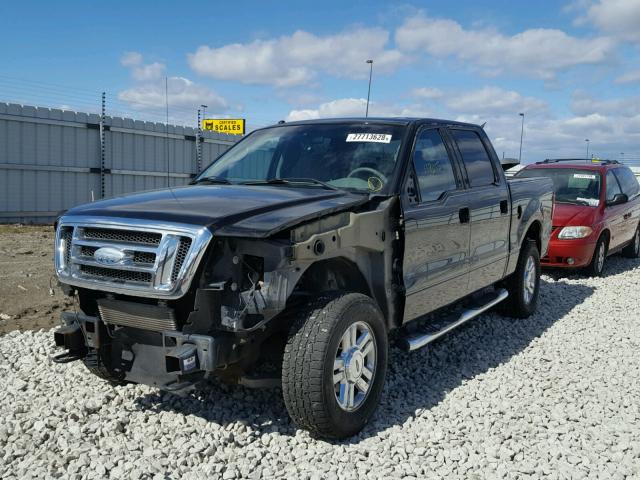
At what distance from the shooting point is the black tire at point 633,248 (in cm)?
1173

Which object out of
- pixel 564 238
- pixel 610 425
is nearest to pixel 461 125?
pixel 610 425

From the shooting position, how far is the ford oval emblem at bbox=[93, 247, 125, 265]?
3325 millimetres

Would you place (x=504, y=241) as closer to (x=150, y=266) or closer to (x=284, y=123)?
(x=284, y=123)

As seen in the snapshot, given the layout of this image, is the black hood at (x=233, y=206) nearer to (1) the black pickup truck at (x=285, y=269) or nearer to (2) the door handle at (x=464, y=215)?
(1) the black pickup truck at (x=285, y=269)

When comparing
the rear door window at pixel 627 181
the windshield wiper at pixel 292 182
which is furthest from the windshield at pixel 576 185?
the windshield wiper at pixel 292 182

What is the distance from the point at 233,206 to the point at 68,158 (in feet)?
40.6

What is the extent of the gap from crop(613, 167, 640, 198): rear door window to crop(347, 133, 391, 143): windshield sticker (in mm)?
7388

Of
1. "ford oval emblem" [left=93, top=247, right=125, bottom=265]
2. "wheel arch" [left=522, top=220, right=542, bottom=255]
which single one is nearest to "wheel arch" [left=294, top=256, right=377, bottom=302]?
"ford oval emblem" [left=93, top=247, right=125, bottom=265]

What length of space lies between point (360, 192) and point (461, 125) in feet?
6.47

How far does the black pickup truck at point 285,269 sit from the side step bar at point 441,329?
0.02 meters

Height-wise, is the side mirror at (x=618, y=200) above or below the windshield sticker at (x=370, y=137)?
below

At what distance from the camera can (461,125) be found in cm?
570

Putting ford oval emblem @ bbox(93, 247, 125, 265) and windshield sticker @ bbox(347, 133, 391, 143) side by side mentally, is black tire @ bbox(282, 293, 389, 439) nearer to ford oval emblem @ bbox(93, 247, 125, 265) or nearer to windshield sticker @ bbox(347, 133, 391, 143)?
ford oval emblem @ bbox(93, 247, 125, 265)

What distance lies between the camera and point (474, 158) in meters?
5.66
